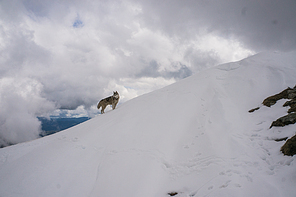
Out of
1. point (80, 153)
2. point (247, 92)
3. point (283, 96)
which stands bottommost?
point (80, 153)

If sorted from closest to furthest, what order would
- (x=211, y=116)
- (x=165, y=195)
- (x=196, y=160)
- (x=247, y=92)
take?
(x=165, y=195) → (x=196, y=160) → (x=211, y=116) → (x=247, y=92)

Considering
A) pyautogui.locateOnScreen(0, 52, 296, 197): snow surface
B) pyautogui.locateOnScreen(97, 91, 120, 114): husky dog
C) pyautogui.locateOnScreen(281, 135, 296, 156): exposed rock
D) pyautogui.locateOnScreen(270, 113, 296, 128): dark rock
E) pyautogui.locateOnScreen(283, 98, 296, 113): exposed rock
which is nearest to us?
pyautogui.locateOnScreen(281, 135, 296, 156): exposed rock

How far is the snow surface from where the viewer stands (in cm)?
429

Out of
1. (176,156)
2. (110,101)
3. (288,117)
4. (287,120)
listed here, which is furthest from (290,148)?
(110,101)

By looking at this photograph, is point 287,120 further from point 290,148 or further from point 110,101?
point 110,101

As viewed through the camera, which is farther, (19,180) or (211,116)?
(211,116)

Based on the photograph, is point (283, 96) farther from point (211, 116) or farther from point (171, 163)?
point (171, 163)

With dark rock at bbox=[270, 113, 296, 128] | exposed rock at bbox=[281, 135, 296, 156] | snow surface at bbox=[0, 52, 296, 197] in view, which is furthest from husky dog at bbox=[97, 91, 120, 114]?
exposed rock at bbox=[281, 135, 296, 156]

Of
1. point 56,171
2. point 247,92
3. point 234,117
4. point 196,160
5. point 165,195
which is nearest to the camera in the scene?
point 165,195

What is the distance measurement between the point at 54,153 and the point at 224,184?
858 centimetres

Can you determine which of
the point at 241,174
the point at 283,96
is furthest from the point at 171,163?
the point at 283,96

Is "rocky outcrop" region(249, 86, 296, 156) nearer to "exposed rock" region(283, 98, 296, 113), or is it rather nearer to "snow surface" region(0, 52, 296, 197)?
"exposed rock" region(283, 98, 296, 113)

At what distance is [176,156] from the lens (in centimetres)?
605

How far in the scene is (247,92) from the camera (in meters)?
10.1
